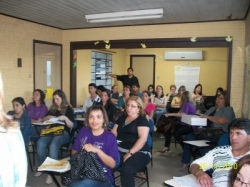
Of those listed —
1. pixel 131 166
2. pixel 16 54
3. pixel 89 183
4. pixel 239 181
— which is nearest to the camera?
pixel 239 181

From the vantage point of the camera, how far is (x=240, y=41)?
4.87 m

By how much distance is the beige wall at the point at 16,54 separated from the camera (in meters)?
4.66

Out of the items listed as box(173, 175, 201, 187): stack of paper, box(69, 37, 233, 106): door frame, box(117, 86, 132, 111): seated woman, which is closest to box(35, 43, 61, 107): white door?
box(69, 37, 233, 106): door frame

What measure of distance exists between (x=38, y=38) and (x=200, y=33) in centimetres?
339

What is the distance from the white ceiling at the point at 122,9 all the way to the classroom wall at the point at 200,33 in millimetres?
153

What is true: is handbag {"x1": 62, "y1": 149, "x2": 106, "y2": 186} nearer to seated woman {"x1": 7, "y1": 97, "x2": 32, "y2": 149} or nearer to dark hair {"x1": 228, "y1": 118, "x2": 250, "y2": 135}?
dark hair {"x1": 228, "y1": 118, "x2": 250, "y2": 135}

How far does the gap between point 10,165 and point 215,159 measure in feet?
5.15

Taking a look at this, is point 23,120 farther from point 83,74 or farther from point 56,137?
point 83,74

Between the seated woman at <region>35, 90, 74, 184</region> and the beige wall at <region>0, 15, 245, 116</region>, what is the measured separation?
48.4 inches

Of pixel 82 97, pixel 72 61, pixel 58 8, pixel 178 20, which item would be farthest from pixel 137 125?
pixel 82 97

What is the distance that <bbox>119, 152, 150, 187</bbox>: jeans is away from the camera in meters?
2.73

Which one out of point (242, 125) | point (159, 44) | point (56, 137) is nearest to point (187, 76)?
point (159, 44)

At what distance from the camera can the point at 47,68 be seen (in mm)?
5832

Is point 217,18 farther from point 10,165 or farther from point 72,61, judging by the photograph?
point 10,165
